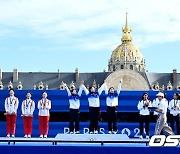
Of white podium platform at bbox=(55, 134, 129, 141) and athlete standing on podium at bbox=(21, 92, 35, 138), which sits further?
athlete standing on podium at bbox=(21, 92, 35, 138)

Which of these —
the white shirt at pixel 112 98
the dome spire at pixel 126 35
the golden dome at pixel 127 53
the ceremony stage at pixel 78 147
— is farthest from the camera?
the dome spire at pixel 126 35

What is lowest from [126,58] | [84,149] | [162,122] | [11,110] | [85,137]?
[84,149]

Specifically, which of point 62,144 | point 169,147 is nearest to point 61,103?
point 62,144

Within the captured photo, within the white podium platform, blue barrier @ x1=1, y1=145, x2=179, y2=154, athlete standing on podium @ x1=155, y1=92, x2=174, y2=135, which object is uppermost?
athlete standing on podium @ x1=155, y1=92, x2=174, y2=135

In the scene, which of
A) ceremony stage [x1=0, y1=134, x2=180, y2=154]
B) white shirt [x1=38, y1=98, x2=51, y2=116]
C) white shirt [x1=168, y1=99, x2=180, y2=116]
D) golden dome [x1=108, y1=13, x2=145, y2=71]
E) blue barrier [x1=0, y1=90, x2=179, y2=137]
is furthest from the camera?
golden dome [x1=108, y1=13, x2=145, y2=71]

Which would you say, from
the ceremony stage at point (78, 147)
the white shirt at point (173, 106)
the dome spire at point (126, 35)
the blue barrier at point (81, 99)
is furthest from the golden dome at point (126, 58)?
the ceremony stage at point (78, 147)

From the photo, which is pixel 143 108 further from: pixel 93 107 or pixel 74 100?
pixel 74 100

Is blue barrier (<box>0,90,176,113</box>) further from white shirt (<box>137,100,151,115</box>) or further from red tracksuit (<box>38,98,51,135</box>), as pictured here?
red tracksuit (<box>38,98,51,135</box>)

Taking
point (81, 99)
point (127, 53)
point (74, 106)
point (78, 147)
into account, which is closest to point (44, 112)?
point (74, 106)

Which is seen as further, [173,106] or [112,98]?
[112,98]

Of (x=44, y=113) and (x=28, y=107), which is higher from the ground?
(x=28, y=107)

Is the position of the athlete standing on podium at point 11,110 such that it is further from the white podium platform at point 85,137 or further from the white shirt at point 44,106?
the white podium platform at point 85,137

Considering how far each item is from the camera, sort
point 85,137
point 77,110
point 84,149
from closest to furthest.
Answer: point 84,149 → point 85,137 → point 77,110

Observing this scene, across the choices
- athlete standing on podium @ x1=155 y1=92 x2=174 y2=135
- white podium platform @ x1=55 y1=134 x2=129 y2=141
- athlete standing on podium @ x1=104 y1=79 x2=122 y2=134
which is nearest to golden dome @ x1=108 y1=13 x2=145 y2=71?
athlete standing on podium @ x1=104 y1=79 x2=122 y2=134
